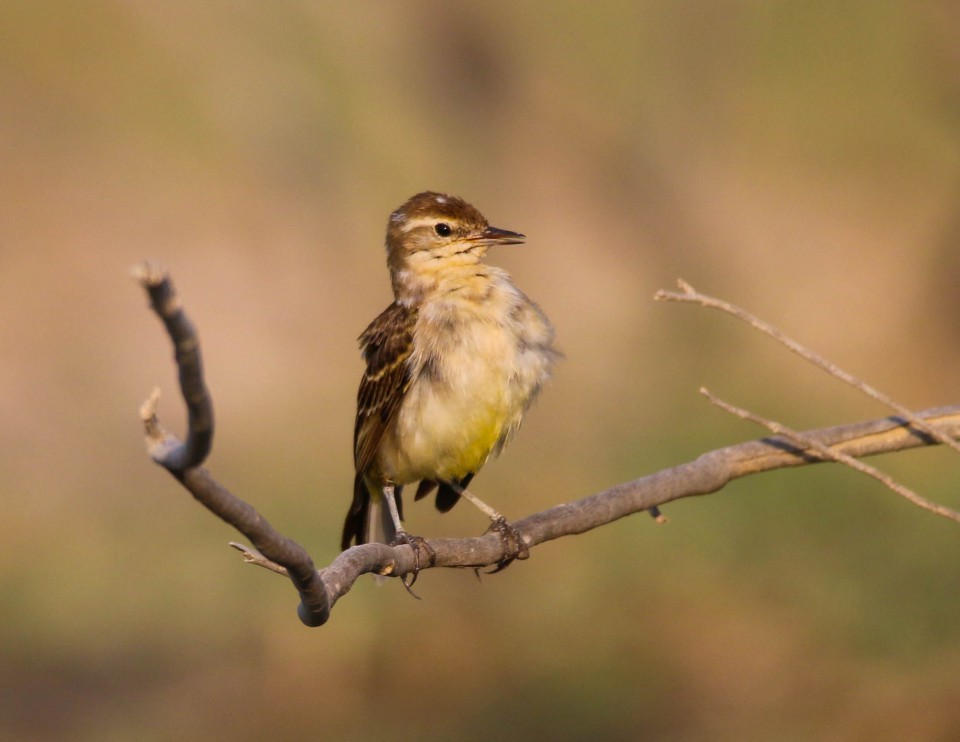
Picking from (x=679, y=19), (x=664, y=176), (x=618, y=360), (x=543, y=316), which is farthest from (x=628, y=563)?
(x=679, y=19)

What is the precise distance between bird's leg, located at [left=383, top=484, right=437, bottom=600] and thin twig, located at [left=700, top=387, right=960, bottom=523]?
1.00 metres

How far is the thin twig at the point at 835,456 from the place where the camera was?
13.4 ft

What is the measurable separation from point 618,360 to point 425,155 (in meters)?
3.06

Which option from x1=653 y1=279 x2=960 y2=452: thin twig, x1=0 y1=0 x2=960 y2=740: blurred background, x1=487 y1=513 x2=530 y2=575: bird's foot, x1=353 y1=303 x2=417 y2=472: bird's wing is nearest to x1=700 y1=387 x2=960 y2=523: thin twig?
x1=653 y1=279 x2=960 y2=452: thin twig

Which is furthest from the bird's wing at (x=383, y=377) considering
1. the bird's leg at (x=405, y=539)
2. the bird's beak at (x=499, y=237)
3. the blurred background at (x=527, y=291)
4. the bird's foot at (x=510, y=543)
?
the blurred background at (x=527, y=291)

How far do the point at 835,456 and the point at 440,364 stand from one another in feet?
5.99

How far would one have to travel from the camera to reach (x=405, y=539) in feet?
17.1

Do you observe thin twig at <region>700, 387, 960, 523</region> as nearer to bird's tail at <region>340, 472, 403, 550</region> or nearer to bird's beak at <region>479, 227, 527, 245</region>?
bird's beak at <region>479, 227, 527, 245</region>

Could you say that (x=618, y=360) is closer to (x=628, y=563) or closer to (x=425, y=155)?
(x=425, y=155)

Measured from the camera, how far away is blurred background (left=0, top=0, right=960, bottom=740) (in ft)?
31.1

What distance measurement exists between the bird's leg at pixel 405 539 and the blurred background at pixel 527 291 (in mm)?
3490

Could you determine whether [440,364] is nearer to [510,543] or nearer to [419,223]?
[419,223]

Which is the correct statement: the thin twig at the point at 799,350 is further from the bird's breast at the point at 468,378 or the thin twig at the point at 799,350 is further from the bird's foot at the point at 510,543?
the bird's breast at the point at 468,378

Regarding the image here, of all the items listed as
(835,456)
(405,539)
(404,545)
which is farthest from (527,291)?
(404,545)
